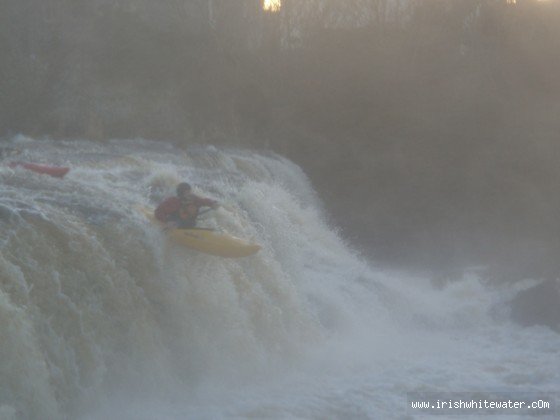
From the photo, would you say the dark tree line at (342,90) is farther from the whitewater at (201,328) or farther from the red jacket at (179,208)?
the red jacket at (179,208)

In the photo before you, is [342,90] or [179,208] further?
[342,90]

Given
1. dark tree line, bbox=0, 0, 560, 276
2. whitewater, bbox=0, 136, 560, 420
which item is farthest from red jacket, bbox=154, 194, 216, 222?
dark tree line, bbox=0, 0, 560, 276

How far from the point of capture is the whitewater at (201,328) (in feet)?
20.8

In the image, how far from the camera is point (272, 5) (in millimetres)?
26734

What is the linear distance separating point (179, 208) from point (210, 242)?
476 mm

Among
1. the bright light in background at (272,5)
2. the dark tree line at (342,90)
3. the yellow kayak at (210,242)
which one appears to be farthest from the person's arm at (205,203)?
the bright light in background at (272,5)

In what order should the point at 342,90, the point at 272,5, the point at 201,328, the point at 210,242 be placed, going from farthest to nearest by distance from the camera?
1. the point at 272,5
2. the point at 342,90
3. the point at 210,242
4. the point at 201,328

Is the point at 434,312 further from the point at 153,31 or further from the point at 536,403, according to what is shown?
the point at 153,31

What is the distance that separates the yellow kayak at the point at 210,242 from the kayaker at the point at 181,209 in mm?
91

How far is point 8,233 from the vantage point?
6.75m

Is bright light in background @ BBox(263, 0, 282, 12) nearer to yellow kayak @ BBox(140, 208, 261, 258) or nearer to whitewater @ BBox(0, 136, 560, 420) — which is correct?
whitewater @ BBox(0, 136, 560, 420)

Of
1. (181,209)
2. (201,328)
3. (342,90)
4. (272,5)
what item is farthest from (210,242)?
(272,5)

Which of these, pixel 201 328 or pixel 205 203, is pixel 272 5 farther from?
pixel 201 328

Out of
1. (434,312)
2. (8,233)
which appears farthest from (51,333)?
(434,312)
